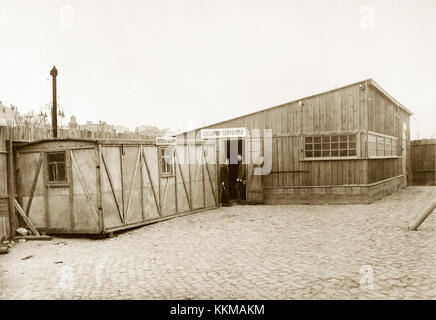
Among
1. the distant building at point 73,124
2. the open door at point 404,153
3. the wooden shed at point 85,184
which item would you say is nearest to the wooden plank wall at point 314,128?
the wooden shed at point 85,184

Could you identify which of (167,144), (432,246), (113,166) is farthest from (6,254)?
A: (432,246)

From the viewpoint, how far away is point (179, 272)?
693cm

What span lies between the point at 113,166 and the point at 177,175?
3346 mm

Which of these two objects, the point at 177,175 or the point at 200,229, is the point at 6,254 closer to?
the point at 200,229

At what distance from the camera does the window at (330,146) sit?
1570 centimetres

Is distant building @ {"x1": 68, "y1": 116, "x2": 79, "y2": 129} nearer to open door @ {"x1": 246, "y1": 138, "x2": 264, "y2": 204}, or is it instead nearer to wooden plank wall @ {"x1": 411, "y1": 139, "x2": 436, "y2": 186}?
open door @ {"x1": 246, "y1": 138, "x2": 264, "y2": 204}

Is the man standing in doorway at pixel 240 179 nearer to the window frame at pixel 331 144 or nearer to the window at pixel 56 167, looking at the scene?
the window frame at pixel 331 144

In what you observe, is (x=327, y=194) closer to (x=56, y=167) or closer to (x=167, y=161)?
(x=167, y=161)

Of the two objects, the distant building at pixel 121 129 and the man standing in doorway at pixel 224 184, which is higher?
the distant building at pixel 121 129

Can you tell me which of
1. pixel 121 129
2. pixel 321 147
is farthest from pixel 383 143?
pixel 121 129

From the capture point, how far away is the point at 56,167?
1129cm

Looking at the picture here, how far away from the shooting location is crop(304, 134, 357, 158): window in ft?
51.5

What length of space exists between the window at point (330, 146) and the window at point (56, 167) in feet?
30.6

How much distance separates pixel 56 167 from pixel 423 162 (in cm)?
2187
